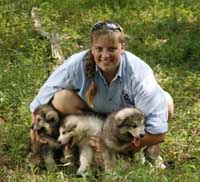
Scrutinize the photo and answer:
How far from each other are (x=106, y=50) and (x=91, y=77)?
343 millimetres

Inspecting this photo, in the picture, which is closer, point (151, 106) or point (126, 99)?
point (151, 106)

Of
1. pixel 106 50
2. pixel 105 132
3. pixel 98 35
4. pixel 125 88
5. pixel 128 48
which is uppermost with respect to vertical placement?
pixel 98 35

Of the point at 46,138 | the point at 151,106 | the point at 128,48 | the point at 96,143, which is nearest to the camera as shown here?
the point at 151,106

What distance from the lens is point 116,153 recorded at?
16.9ft

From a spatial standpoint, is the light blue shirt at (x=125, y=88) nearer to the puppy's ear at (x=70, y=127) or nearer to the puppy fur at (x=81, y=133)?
the puppy fur at (x=81, y=133)

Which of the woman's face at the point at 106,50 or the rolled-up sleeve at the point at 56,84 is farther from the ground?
the woman's face at the point at 106,50

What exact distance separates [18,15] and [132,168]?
533cm

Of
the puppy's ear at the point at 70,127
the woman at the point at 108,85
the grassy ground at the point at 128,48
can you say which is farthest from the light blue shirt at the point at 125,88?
the grassy ground at the point at 128,48

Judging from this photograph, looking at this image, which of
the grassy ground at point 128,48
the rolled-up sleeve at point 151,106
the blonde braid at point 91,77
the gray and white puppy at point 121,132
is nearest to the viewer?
the gray and white puppy at point 121,132

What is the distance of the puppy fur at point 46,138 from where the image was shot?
5312 millimetres

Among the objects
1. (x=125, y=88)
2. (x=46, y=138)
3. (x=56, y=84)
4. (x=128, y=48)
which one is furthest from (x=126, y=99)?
(x=128, y=48)

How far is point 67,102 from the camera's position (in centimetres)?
542

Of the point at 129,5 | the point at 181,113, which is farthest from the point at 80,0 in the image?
the point at 181,113

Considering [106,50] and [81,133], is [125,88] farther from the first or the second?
[81,133]
